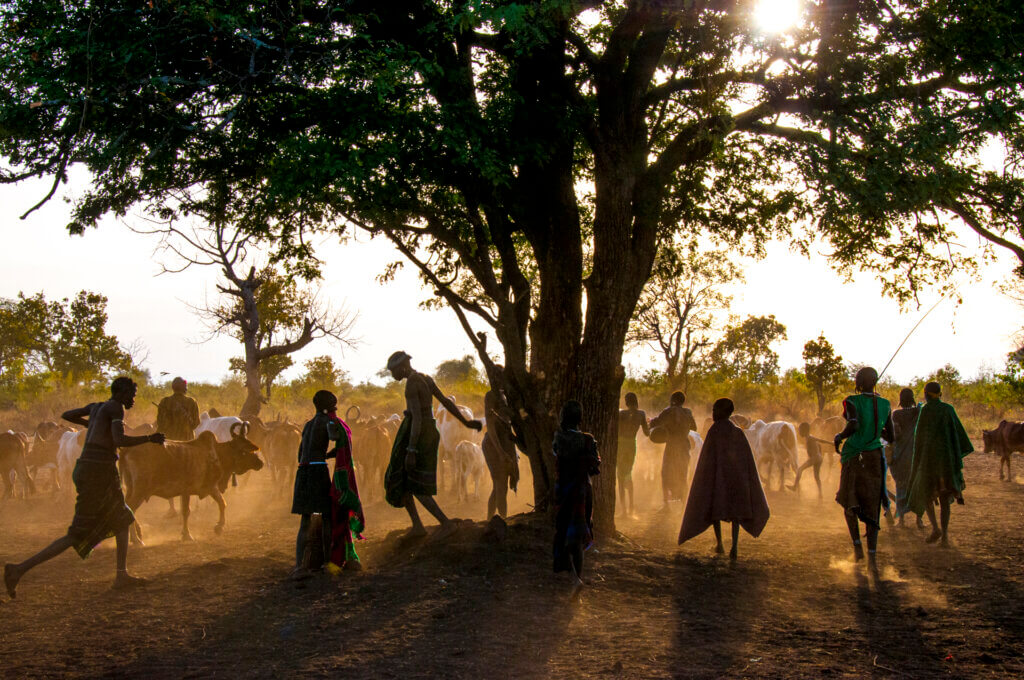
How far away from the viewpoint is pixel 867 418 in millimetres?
9125

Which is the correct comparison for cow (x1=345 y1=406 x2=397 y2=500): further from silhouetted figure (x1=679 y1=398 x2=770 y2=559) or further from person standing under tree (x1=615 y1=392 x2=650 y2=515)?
silhouetted figure (x1=679 y1=398 x2=770 y2=559)

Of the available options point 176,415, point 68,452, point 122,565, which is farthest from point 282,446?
point 122,565

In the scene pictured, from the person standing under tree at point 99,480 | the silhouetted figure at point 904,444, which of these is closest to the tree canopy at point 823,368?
the silhouetted figure at point 904,444

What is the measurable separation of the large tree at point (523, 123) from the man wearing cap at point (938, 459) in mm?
2150

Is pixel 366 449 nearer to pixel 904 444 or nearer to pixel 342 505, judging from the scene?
pixel 342 505

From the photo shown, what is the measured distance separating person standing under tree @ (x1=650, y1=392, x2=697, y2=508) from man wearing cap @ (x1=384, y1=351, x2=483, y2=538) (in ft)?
15.9

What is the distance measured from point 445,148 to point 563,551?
436 cm

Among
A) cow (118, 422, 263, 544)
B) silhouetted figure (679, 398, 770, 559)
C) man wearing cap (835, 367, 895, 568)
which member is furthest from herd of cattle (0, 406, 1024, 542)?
man wearing cap (835, 367, 895, 568)

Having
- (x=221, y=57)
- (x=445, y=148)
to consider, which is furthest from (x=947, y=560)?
(x=221, y=57)

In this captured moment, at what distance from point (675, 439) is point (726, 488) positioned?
3.78 metres

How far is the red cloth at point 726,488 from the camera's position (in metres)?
9.53

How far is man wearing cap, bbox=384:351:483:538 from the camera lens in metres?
8.84

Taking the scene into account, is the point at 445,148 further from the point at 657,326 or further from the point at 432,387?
the point at 657,326

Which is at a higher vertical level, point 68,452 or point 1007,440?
point 1007,440
